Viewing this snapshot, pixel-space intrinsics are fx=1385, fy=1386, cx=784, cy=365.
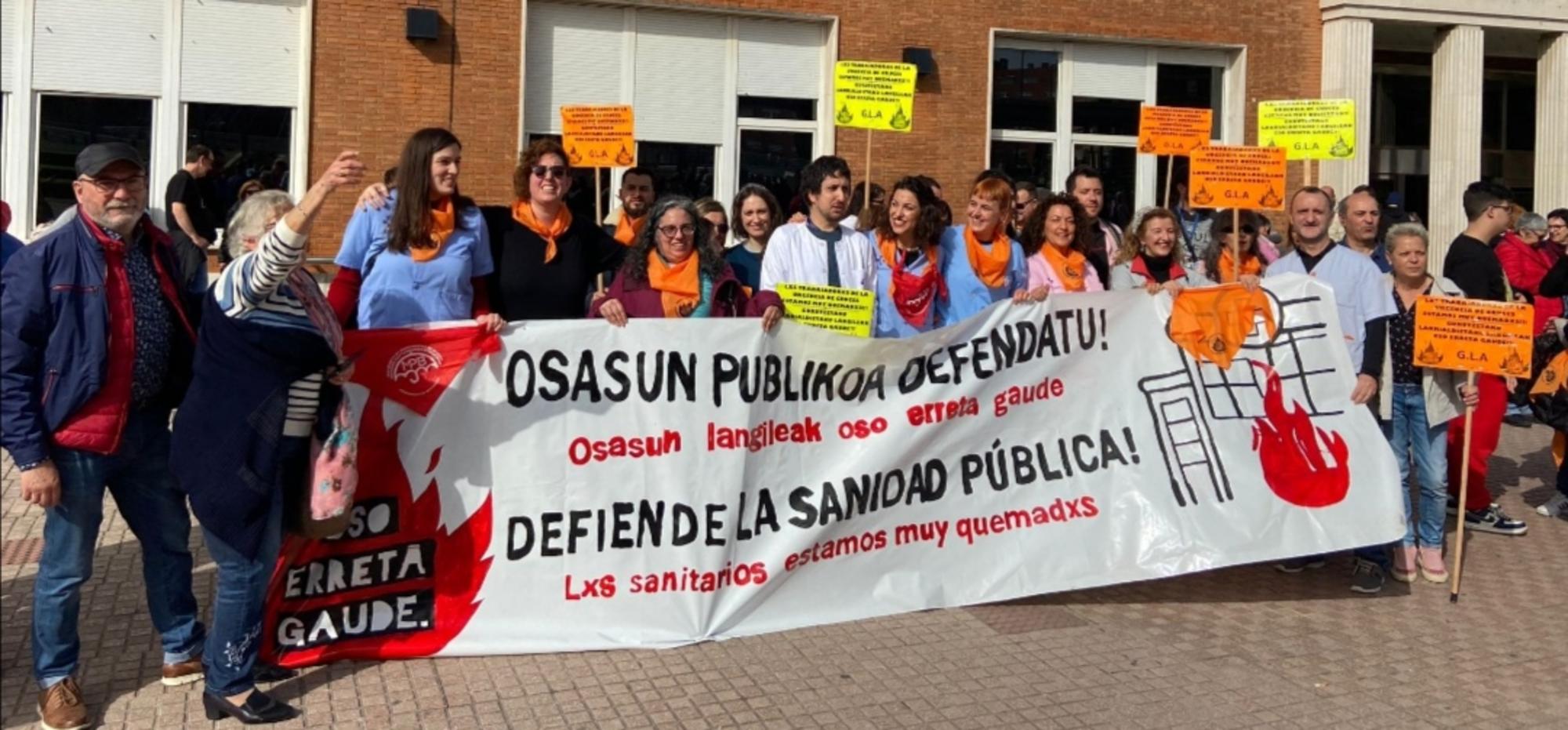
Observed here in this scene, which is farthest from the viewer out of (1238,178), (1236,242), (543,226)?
(1238,178)

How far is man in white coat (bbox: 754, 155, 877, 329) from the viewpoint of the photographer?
6402 mm

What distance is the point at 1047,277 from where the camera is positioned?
693 centimetres

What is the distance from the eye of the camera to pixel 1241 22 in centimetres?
1684

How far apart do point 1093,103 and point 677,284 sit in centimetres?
1192

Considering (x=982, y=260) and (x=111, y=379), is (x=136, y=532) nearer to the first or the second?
(x=111, y=379)

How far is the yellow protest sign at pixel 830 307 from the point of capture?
19.3ft

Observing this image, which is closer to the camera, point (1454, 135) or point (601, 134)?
point (601, 134)

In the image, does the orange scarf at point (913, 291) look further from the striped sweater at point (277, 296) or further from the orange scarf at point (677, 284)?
the striped sweater at point (277, 296)

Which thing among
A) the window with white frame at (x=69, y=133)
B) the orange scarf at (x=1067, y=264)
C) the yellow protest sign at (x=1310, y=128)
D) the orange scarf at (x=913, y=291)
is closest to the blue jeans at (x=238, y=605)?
the orange scarf at (x=913, y=291)

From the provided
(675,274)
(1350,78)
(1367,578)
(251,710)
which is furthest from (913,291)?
(1350,78)

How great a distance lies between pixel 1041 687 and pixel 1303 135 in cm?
640

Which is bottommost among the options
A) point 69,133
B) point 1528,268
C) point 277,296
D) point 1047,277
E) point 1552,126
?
point 277,296

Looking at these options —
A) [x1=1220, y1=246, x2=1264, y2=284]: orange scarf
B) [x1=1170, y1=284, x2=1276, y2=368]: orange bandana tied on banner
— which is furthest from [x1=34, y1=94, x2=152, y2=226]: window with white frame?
[x1=1170, y1=284, x2=1276, y2=368]: orange bandana tied on banner

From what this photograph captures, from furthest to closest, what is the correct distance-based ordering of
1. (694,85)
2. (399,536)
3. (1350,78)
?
(1350,78), (694,85), (399,536)
